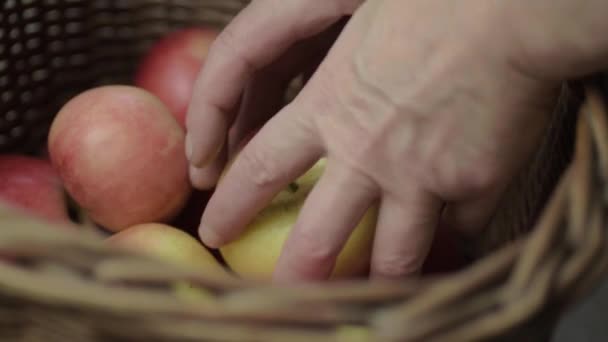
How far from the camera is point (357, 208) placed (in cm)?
42

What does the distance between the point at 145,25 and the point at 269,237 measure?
345 mm

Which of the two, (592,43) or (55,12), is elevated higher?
(592,43)

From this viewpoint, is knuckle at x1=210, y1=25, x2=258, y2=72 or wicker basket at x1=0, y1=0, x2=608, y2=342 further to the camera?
knuckle at x1=210, y1=25, x2=258, y2=72

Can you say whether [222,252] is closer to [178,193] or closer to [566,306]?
[178,193]

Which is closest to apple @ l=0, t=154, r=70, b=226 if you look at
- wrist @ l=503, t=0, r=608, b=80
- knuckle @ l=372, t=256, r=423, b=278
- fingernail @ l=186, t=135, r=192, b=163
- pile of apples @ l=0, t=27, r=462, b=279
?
pile of apples @ l=0, t=27, r=462, b=279

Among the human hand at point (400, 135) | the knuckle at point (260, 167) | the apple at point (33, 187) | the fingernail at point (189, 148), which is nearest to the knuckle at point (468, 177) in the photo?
the human hand at point (400, 135)

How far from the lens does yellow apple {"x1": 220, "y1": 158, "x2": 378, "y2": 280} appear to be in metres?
0.48

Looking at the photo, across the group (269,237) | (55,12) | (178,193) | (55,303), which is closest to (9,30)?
(55,12)

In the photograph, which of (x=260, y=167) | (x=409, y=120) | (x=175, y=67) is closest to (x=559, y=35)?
(x=409, y=120)

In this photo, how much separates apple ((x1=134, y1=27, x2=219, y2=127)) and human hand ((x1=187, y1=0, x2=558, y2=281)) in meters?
0.22

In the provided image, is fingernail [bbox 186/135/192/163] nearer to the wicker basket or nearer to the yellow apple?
the yellow apple

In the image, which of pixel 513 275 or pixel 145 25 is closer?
pixel 513 275

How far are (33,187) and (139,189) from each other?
11 centimetres

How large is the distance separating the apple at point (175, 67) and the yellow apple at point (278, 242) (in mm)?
178
